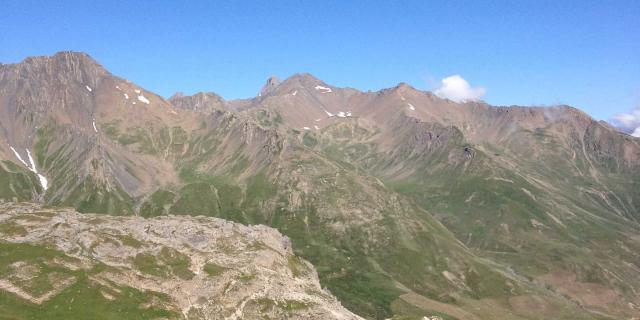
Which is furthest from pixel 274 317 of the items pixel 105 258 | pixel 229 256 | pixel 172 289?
pixel 105 258

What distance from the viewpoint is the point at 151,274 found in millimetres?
167250

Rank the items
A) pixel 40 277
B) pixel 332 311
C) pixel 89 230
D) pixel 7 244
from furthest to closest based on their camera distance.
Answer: pixel 89 230
pixel 332 311
pixel 7 244
pixel 40 277

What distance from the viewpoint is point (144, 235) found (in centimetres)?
19688

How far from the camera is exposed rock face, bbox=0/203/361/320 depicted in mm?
147375

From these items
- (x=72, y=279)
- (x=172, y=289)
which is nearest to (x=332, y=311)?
(x=172, y=289)

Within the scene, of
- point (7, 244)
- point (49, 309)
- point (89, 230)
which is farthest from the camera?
point (89, 230)

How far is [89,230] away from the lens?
18912 centimetres

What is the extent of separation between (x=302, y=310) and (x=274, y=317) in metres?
9.40

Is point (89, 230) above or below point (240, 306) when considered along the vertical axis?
above

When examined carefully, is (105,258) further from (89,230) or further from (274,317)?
(274,317)

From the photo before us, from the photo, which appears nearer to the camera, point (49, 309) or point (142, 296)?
point (49, 309)

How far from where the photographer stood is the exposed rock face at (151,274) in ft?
484

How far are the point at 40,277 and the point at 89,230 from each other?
45.6 metres

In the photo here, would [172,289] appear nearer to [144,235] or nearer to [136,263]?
[136,263]
